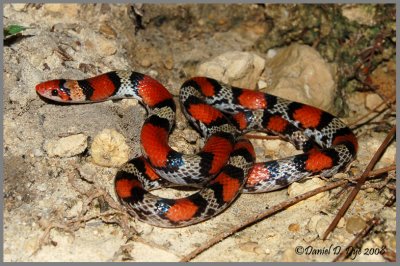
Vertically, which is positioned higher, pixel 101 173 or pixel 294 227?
pixel 101 173

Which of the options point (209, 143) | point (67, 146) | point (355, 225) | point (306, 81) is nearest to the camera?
point (355, 225)

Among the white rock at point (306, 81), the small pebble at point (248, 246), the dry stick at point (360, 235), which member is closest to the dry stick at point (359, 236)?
the dry stick at point (360, 235)

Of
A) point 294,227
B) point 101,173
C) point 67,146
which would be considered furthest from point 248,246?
point 67,146

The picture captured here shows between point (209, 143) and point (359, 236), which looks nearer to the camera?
point (359, 236)

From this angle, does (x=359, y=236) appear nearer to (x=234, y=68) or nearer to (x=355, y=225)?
(x=355, y=225)

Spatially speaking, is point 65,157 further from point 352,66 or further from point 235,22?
point 352,66

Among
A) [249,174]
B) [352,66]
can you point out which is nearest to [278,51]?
[352,66]

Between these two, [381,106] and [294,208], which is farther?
[381,106]

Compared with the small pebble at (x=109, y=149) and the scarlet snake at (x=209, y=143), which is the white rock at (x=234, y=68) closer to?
the scarlet snake at (x=209, y=143)
